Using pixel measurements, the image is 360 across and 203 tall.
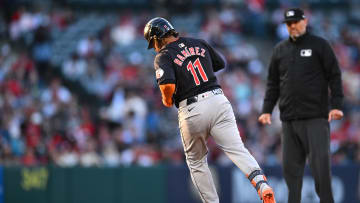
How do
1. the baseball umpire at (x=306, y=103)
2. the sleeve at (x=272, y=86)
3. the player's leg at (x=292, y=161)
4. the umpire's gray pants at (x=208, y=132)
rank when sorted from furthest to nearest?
the sleeve at (x=272, y=86)
the player's leg at (x=292, y=161)
the baseball umpire at (x=306, y=103)
the umpire's gray pants at (x=208, y=132)

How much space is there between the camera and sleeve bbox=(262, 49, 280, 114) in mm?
8164

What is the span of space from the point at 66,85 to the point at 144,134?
3252 mm

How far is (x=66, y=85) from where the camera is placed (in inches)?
667

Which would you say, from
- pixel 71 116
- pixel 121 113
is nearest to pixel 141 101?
pixel 121 113

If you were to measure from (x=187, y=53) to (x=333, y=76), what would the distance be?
5.74ft

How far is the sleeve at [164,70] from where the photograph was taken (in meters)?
7.05

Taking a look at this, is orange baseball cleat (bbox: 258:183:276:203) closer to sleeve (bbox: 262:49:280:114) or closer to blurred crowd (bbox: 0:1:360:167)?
sleeve (bbox: 262:49:280:114)

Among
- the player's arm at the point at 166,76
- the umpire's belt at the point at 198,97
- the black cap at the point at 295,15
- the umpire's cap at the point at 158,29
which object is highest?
the black cap at the point at 295,15

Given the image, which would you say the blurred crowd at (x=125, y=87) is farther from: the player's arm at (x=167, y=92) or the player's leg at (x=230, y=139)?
the player's arm at (x=167, y=92)

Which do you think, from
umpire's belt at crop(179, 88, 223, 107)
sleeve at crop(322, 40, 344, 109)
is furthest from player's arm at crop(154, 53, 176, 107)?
sleeve at crop(322, 40, 344, 109)

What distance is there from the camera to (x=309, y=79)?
7.80 meters

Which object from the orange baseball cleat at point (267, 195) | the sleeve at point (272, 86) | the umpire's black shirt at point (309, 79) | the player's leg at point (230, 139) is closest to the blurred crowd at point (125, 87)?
the sleeve at point (272, 86)

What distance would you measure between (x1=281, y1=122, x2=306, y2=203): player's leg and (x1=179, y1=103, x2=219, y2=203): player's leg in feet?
3.27

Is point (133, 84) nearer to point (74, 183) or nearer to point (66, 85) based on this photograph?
point (66, 85)
